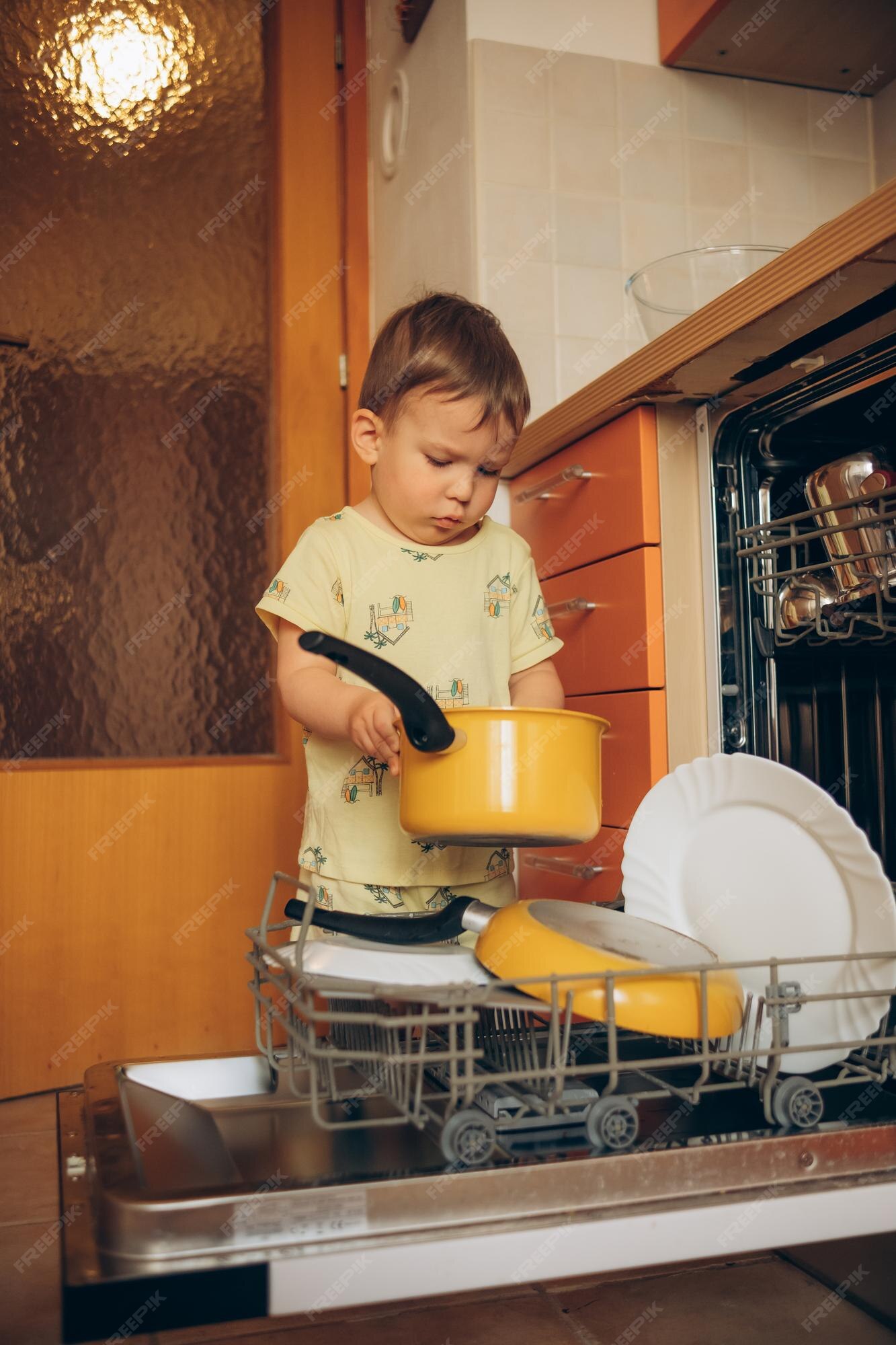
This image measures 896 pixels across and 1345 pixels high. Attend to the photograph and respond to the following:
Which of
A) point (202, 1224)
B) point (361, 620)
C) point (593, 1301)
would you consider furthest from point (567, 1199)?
point (361, 620)

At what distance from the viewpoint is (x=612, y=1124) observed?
22.0 inches

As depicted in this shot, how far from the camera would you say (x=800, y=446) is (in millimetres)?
1111

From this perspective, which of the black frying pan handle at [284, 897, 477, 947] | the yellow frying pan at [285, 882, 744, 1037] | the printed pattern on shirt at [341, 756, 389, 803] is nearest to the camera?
the yellow frying pan at [285, 882, 744, 1037]

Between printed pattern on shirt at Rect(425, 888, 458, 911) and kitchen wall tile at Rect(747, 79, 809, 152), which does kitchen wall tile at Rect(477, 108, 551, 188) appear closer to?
kitchen wall tile at Rect(747, 79, 809, 152)

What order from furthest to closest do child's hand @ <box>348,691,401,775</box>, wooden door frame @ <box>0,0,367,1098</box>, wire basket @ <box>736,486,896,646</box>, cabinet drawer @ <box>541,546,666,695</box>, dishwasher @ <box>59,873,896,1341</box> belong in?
1. wooden door frame @ <box>0,0,367,1098</box>
2. cabinet drawer @ <box>541,546,666,695</box>
3. wire basket @ <box>736,486,896,646</box>
4. child's hand @ <box>348,691,401,775</box>
5. dishwasher @ <box>59,873,896,1341</box>

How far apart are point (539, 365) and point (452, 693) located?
0.78m

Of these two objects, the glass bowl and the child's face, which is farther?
the glass bowl

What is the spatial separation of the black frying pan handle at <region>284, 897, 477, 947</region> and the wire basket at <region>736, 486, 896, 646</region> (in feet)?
1.30

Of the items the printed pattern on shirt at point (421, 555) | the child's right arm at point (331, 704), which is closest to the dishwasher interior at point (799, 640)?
the printed pattern on shirt at point (421, 555)

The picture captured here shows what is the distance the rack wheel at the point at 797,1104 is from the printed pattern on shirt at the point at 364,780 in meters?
0.51

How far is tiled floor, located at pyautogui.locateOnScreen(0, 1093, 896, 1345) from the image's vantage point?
33.5 inches

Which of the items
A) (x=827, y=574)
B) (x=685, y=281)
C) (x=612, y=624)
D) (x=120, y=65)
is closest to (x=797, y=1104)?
(x=827, y=574)

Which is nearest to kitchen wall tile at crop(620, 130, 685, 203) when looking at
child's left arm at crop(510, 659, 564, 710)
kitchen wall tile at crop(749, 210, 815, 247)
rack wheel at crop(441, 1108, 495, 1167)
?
kitchen wall tile at crop(749, 210, 815, 247)

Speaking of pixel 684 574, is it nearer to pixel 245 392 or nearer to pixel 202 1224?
pixel 202 1224
